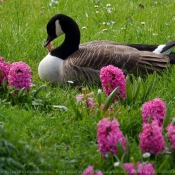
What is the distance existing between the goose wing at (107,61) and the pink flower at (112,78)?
4.50 feet

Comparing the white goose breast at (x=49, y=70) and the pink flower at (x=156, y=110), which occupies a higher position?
the pink flower at (x=156, y=110)

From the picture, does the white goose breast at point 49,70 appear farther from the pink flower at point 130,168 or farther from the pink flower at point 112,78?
the pink flower at point 130,168

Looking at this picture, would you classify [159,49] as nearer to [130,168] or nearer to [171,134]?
[171,134]

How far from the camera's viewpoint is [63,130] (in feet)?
14.0

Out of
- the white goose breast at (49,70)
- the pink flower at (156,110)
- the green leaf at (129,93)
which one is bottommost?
the white goose breast at (49,70)

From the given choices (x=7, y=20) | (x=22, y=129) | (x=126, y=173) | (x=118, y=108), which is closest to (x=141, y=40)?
(x=7, y=20)

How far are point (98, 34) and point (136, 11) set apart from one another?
53.6 inches

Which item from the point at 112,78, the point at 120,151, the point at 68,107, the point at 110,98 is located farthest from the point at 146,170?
the point at 68,107

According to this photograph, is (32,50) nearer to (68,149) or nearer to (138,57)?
(138,57)

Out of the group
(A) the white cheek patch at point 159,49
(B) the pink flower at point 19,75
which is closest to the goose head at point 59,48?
(A) the white cheek patch at point 159,49

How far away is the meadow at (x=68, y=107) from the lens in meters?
3.55

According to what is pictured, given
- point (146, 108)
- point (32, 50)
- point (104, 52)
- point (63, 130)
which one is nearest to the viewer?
point (146, 108)

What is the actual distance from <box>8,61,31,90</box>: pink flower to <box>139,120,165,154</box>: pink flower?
5.24 feet

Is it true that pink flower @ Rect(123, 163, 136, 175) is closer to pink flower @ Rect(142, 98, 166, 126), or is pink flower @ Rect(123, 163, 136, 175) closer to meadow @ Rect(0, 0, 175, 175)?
meadow @ Rect(0, 0, 175, 175)
